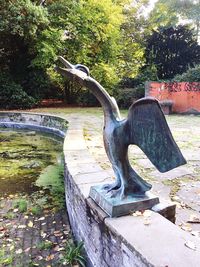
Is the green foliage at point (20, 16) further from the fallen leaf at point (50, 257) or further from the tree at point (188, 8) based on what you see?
the tree at point (188, 8)

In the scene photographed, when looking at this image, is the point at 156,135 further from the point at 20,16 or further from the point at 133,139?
the point at 20,16

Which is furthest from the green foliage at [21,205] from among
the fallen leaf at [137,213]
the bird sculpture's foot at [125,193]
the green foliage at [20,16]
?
the green foliage at [20,16]

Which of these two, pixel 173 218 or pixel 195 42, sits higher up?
pixel 195 42

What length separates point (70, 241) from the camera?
10.4 feet

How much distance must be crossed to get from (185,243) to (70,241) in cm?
176

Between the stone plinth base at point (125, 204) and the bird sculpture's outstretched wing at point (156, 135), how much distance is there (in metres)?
0.36

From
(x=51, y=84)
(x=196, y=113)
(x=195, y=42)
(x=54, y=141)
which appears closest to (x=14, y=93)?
(x=51, y=84)

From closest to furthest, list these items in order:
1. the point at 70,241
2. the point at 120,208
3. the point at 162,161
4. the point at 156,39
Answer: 1. the point at 162,161
2. the point at 120,208
3. the point at 70,241
4. the point at 156,39

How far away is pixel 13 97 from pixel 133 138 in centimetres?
1229

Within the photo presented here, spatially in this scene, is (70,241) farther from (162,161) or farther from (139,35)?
(139,35)


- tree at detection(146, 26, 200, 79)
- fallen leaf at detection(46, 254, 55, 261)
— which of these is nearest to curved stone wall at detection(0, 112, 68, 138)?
fallen leaf at detection(46, 254, 55, 261)

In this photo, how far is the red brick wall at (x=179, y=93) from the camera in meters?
11.6

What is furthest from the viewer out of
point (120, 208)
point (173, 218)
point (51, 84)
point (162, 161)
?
point (51, 84)

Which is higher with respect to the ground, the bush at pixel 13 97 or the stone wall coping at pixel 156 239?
the bush at pixel 13 97
